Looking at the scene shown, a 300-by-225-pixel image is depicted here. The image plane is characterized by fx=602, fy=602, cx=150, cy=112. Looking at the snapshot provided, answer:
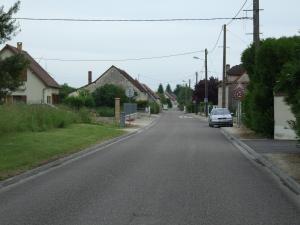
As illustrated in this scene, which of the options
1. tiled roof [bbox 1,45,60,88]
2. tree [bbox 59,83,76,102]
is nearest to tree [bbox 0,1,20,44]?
tiled roof [bbox 1,45,60,88]

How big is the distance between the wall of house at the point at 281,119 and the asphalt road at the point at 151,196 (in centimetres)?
1002

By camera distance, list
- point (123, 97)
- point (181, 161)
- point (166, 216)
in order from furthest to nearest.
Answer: point (123, 97) < point (181, 161) < point (166, 216)

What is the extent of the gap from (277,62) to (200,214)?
1993 centimetres

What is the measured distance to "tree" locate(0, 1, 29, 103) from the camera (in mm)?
18234

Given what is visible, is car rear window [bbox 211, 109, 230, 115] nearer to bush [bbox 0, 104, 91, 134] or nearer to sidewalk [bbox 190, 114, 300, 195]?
bush [bbox 0, 104, 91, 134]

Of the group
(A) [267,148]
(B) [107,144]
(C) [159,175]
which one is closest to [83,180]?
(C) [159,175]

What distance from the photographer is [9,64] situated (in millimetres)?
18734

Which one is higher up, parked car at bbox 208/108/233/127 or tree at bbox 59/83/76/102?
tree at bbox 59/83/76/102

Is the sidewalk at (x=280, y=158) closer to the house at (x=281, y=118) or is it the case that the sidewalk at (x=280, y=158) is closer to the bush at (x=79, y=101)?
the house at (x=281, y=118)

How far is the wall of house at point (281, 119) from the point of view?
27.5m

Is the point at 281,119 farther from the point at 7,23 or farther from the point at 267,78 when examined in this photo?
the point at 7,23

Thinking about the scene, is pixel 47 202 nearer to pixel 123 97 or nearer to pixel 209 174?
pixel 209 174

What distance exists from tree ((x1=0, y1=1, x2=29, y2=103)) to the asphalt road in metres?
3.33

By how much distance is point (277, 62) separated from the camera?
92.1ft
